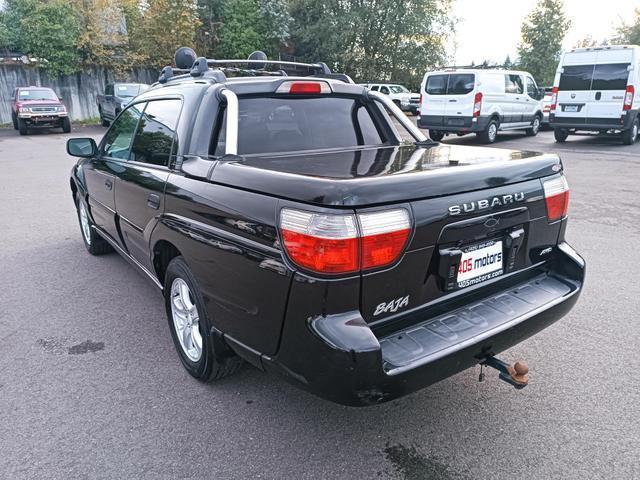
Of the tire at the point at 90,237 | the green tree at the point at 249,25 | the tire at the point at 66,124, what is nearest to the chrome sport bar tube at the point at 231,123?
the tire at the point at 90,237

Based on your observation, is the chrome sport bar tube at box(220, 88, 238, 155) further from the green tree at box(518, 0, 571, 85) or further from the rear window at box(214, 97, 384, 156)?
the green tree at box(518, 0, 571, 85)

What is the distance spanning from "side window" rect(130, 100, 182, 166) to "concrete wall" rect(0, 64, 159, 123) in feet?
80.1

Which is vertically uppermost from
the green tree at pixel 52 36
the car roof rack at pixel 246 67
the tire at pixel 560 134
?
the green tree at pixel 52 36

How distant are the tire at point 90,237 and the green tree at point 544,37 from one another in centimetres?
4094

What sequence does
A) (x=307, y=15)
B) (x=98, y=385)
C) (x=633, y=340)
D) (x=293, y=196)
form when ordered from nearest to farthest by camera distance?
(x=293, y=196)
(x=98, y=385)
(x=633, y=340)
(x=307, y=15)

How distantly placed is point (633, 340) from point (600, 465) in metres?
1.47

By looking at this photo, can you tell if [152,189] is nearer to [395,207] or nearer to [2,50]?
[395,207]

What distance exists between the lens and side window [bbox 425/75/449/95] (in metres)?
14.9

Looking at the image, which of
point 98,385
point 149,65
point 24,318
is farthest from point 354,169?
point 149,65

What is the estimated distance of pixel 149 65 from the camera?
88.1 ft

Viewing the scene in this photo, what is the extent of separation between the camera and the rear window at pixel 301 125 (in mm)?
3040

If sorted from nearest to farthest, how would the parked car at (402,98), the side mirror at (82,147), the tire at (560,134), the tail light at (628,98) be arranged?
the side mirror at (82,147)
the tail light at (628,98)
the tire at (560,134)
the parked car at (402,98)

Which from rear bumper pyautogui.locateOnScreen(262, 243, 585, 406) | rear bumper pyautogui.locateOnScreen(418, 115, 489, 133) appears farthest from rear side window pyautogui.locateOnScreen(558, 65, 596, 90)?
rear bumper pyautogui.locateOnScreen(262, 243, 585, 406)

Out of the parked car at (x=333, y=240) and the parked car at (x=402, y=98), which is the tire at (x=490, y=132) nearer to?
the parked car at (x=402, y=98)
